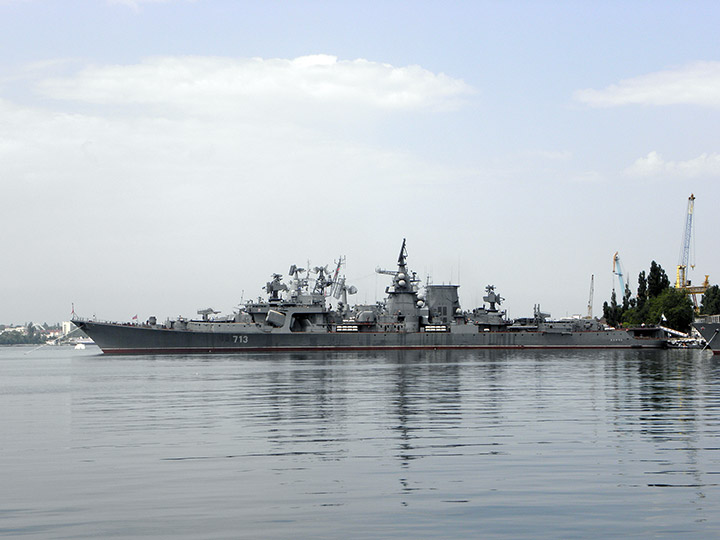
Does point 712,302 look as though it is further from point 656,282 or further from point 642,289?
point 642,289

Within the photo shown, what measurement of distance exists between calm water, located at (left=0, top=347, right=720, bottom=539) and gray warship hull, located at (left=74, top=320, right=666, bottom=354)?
7417 centimetres

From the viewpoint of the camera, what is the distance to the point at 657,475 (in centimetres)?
1778

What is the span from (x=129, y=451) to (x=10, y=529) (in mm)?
8727

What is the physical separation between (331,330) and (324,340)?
2.20 metres

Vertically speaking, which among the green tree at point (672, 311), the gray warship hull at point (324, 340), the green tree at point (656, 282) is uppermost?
the green tree at point (656, 282)

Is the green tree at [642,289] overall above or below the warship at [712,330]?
above

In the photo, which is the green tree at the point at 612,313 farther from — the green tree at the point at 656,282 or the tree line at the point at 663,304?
the green tree at the point at 656,282

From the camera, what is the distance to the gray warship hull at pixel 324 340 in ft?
376

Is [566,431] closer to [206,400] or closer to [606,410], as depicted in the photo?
[606,410]

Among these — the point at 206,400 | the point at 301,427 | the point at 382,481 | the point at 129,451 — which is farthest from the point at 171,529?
the point at 206,400

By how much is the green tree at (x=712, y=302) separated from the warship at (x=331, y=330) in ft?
61.9

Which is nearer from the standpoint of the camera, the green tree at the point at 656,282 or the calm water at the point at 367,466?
the calm water at the point at 367,466

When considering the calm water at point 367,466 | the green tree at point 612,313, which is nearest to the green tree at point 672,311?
the green tree at point 612,313

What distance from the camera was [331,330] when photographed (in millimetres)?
117812
